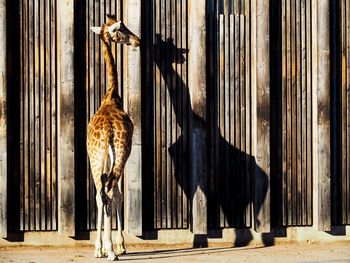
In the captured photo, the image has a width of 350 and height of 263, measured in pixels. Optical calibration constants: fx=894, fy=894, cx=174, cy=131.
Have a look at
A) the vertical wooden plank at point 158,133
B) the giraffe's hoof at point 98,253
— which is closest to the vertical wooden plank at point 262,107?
the vertical wooden plank at point 158,133

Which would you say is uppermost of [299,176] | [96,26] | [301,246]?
[96,26]

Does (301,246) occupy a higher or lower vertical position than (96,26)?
lower

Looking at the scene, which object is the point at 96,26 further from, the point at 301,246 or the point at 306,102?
the point at 301,246

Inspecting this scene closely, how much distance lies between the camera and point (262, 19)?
12.2 metres

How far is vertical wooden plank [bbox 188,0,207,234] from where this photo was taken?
1208 centimetres

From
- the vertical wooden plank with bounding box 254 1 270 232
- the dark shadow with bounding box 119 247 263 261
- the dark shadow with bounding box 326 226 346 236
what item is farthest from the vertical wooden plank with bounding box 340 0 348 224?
the dark shadow with bounding box 119 247 263 261

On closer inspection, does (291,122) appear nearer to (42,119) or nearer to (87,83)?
(87,83)

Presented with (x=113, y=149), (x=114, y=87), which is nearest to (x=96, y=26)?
(x=114, y=87)

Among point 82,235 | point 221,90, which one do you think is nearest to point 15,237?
point 82,235

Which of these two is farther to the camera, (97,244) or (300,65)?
(300,65)

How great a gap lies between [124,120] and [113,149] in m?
0.42

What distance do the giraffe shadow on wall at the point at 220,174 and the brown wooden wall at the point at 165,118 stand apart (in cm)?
1

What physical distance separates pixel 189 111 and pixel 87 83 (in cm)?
144

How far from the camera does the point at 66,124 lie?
11828 mm
